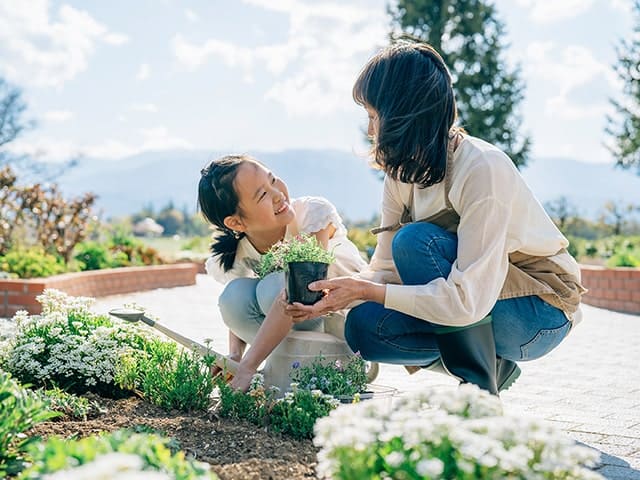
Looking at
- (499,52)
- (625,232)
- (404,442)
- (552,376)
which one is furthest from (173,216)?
(404,442)

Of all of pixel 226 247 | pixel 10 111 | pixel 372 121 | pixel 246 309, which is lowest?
pixel 246 309

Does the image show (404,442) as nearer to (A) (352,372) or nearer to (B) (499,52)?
(A) (352,372)

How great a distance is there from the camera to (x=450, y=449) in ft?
5.24

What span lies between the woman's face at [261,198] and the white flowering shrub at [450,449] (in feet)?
5.98

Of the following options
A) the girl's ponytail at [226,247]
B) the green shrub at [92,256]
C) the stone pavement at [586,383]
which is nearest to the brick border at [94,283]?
the green shrub at [92,256]

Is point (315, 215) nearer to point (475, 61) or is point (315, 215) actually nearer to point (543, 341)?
point (543, 341)

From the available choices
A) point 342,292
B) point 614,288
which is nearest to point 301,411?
point 342,292

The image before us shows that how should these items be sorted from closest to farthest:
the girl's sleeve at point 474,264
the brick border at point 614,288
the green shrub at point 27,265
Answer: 1. the girl's sleeve at point 474,264
2. the green shrub at point 27,265
3. the brick border at point 614,288

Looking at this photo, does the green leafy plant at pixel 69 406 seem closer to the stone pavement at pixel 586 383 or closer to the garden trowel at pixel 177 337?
the garden trowel at pixel 177 337

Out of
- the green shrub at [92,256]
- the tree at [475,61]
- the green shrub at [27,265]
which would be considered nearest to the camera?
the green shrub at [27,265]

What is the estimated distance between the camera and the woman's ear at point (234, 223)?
139 inches

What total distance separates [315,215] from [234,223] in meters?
0.36

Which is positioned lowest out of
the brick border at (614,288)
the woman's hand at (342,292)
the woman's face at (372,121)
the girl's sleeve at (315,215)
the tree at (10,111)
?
the brick border at (614,288)

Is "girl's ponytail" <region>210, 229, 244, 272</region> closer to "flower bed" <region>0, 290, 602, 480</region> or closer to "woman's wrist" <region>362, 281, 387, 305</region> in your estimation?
"flower bed" <region>0, 290, 602, 480</region>
